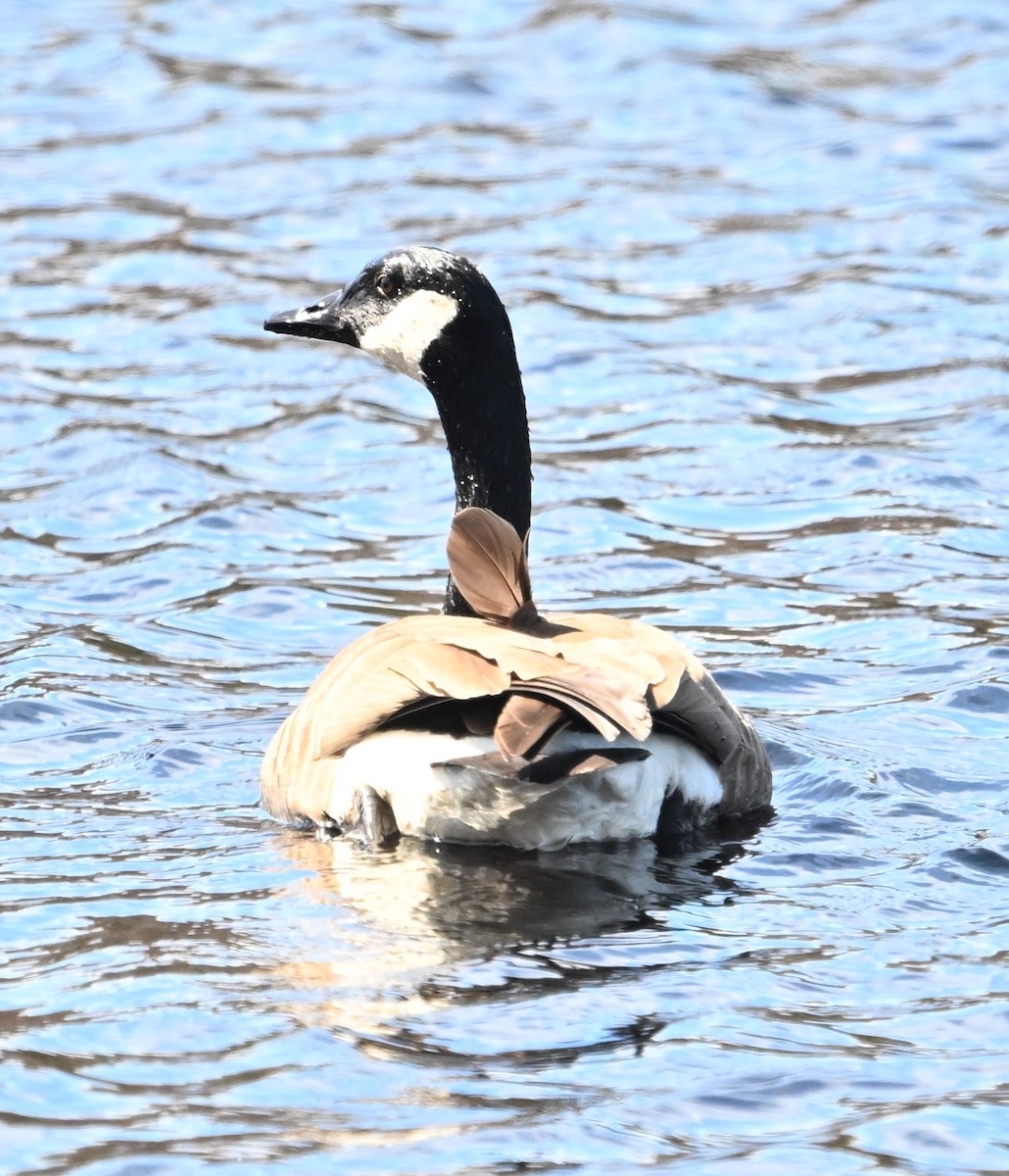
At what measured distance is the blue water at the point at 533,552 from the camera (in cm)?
509

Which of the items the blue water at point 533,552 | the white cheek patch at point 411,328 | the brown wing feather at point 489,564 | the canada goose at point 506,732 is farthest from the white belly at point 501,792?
the white cheek patch at point 411,328

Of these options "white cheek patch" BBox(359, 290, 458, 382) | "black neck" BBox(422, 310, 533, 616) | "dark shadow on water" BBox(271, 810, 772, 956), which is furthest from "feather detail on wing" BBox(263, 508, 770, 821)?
"white cheek patch" BBox(359, 290, 458, 382)

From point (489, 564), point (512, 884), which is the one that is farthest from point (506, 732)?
point (489, 564)

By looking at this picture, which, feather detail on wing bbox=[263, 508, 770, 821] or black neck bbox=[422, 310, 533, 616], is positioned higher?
black neck bbox=[422, 310, 533, 616]

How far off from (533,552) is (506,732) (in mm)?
4919

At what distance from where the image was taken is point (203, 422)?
12.6 meters

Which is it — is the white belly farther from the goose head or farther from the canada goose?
the goose head

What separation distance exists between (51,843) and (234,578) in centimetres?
372

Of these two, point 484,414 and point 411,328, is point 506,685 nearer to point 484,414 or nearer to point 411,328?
point 484,414

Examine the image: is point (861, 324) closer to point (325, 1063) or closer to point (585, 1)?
point (585, 1)

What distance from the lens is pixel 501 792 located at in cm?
651

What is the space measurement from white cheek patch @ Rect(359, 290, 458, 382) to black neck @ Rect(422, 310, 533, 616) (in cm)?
5

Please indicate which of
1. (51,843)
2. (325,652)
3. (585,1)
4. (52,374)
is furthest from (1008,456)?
(585,1)

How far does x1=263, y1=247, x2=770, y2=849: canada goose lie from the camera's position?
6.12 metres
